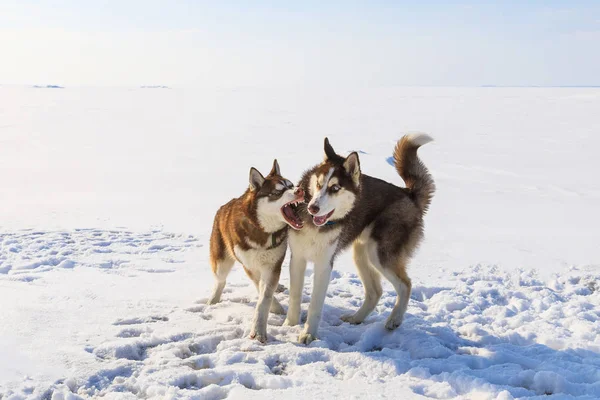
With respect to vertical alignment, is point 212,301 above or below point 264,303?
below

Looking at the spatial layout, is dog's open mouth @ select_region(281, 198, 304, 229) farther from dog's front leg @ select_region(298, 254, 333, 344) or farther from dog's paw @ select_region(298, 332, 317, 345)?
dog's paw @ select_region(298, 332, 317, 345)

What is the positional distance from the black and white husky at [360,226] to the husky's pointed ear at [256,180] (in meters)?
0.42

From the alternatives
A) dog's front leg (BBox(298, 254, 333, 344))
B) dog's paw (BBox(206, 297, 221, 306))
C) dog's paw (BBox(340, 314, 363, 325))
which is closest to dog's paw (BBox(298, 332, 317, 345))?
dog's front leg (BBox(298, 254, 333, 344))

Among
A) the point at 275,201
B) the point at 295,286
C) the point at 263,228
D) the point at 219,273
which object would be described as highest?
the point at 275,201

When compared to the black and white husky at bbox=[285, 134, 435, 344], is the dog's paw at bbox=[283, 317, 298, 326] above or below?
below

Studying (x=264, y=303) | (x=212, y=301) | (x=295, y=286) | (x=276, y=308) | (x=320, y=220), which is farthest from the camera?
(x=212, y=301)

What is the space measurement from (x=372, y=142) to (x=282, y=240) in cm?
1841

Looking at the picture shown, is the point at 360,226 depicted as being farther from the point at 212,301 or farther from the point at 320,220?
the point at 212,301

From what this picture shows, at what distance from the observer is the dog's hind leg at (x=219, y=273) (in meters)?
5.78

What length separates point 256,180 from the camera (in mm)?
5094

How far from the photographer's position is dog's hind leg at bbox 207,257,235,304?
5777mm

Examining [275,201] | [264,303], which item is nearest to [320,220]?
[275,201]

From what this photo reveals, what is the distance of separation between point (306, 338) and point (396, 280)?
1102mm

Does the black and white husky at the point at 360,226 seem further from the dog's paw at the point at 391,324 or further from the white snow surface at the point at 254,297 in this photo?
the white snow surface at the point at 254,297
